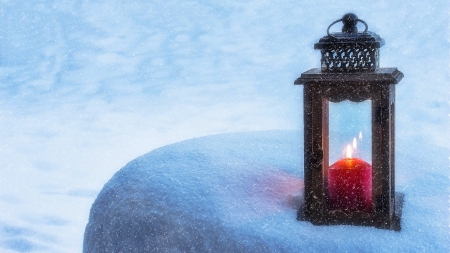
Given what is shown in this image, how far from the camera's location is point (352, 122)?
1765 mm

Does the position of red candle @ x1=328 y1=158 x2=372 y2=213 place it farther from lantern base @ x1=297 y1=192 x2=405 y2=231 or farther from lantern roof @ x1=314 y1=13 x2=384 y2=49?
lantern roof @ x1=314 y1=13 x2=384 y2=49

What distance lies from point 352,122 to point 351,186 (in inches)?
9.1

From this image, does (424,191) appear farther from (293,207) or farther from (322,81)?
(322,81)

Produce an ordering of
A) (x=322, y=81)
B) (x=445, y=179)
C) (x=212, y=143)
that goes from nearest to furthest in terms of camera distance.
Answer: (x=322, y=81) < (x=445, y=179) < (x=212, y=143)

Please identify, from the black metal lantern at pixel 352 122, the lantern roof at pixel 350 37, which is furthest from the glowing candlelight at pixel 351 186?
the lantern roof at pixel 350 37

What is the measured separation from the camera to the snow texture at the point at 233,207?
1.64m

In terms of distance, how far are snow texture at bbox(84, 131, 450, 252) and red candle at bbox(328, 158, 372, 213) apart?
8 centimetres

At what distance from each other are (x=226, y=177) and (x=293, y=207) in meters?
0.37

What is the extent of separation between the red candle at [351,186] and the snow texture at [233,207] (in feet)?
0.25

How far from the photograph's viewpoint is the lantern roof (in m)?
1.59

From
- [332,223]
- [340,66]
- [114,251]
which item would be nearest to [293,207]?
[332,223]

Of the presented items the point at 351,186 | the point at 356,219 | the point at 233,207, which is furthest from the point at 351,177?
the point at 233,207

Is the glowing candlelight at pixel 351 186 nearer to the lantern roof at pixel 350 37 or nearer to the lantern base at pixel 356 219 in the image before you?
the lantern base at pixel 356 219

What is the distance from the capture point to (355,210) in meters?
1.68
